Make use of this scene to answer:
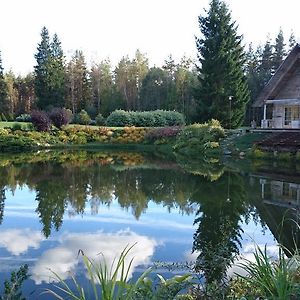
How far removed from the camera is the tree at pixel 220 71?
29.2 m

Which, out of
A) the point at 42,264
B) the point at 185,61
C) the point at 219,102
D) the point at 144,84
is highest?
the point at 185,61

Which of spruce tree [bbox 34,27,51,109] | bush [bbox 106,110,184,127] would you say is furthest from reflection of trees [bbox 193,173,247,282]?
spruce tree [bbox 34,27,51,109]

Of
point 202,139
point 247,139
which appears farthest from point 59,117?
point 247,139

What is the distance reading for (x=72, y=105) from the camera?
46.2 meters

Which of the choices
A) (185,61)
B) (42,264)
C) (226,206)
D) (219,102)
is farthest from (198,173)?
(185,61)

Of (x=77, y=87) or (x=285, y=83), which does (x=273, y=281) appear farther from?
(x=77, y=87)

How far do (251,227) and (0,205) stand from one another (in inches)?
A: 212

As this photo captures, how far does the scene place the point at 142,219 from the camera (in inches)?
296

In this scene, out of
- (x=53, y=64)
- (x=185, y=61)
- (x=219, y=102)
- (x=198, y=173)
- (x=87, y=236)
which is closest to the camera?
(x=87, y=236)

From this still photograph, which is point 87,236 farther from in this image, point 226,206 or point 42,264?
point 226,206

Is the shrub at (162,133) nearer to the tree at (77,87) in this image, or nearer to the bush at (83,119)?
the bush at (83,119)

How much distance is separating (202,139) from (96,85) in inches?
1054

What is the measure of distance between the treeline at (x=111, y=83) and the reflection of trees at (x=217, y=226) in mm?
30038

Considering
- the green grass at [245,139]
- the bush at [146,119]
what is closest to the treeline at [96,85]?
the bush at [146,119]
